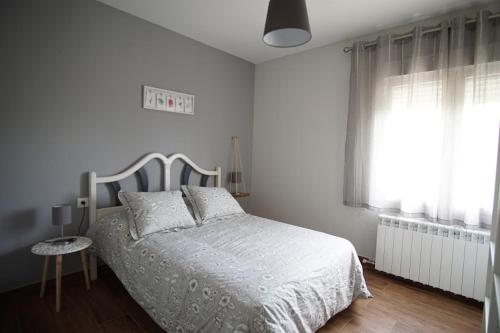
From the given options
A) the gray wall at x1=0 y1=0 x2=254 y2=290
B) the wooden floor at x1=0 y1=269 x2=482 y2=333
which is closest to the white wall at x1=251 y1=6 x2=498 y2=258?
the wooden floor at x1=0 y1=269 x2=482 y2=333

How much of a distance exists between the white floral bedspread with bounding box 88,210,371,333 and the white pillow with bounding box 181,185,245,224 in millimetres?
250

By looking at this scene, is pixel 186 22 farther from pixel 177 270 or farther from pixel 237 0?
pixel 177 270

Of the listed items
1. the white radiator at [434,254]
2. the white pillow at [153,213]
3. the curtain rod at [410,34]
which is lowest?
the white radiator at [434,254]

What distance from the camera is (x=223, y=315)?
1.32 metres

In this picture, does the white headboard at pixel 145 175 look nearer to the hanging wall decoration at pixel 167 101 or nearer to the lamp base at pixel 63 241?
the lamp base at pixel 63 241

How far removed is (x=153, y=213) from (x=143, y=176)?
66 cm

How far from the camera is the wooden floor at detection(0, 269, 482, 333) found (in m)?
1.79

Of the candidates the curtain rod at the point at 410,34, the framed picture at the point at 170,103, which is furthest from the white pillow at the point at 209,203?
the curtain rod at the point at 410,34

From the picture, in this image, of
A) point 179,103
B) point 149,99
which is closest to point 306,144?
point 179,103

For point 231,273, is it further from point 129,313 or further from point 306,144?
point 306,144

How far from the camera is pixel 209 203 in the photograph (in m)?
2.70

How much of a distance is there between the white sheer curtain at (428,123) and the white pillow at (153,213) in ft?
6.06

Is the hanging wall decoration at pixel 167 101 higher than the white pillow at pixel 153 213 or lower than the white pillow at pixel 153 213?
higher

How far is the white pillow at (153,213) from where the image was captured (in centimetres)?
214
